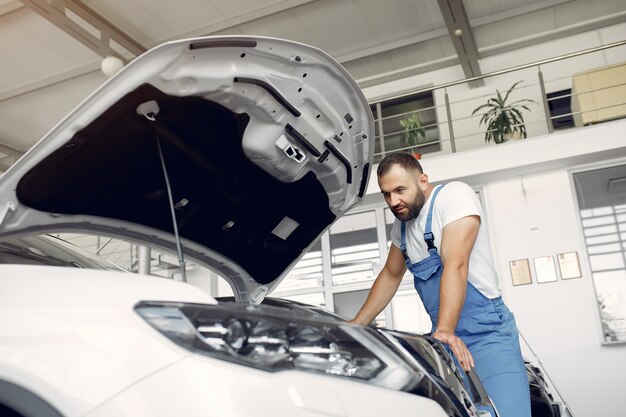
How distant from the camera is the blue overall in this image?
1615 mm

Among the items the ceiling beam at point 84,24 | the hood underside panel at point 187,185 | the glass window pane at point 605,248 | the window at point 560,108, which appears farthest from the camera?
the window at point 560,108

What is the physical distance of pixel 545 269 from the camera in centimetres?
659

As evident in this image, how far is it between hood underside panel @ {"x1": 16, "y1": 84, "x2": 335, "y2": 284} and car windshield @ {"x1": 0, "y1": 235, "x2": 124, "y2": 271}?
0.37ft

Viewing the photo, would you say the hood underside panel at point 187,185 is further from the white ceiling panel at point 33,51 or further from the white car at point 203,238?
the white ceiling panel at point 33,51

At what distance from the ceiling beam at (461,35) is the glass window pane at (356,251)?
114 inches

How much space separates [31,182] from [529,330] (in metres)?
6.28

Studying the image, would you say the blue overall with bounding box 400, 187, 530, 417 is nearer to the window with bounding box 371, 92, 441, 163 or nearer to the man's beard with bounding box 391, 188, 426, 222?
the man's beard with bounding box 391, 188, 426, 222

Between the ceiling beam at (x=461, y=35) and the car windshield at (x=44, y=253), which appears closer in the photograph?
the car windshield at (x=44, y=253)

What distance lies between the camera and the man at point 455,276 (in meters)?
1.63

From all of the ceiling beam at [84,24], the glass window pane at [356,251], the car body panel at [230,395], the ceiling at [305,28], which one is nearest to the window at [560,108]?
the ceiling at [305,28]

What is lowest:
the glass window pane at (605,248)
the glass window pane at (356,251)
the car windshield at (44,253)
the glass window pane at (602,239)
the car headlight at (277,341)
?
the car headlight at (277,341)

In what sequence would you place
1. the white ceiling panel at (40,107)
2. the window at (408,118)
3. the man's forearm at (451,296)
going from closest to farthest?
1. the man's forearm at (451,296)
2. the window at (408,118)
3. the white ceiling panel at (40,107)

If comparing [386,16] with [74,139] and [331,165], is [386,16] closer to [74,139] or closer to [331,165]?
[331,165]

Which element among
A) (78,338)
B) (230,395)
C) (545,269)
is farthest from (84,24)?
(230,395)
